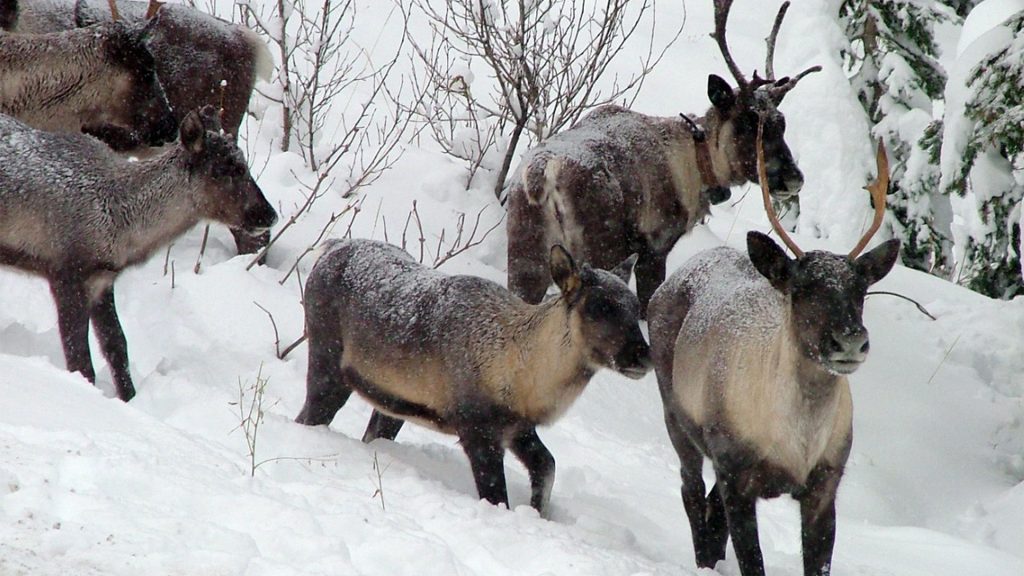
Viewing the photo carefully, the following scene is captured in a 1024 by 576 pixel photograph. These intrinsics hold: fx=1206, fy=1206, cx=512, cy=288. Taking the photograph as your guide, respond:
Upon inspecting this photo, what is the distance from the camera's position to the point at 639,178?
9031mm

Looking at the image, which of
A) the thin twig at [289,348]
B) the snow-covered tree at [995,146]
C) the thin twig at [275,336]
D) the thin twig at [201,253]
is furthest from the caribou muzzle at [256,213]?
the snow-covered tree at [995,146]

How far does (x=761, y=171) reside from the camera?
5.64 m

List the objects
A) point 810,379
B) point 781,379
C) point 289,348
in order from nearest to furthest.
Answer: point 810,379 → point 781,379 → point 289,348

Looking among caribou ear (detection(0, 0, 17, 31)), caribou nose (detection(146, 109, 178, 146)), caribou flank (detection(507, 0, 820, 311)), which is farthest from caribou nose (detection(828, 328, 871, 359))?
caribou ear (detection(0, 0, 17, 31))

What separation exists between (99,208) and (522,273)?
9.60 feet

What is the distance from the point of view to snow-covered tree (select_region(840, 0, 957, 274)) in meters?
12.1

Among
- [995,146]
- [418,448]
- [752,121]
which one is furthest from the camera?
[752,121]

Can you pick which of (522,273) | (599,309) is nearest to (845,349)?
(599,309)

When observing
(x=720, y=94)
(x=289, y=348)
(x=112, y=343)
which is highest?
(x=720, y=94)

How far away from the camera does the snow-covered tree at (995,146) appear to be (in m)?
8.14

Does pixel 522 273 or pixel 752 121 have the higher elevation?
→ pixel 752 121

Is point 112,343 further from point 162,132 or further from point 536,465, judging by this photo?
point 536,465

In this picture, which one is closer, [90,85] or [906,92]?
[90,85]

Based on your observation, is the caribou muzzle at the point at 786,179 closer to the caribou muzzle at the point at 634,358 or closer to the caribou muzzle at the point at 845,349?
the caribou muzzle at the point at 634,358
